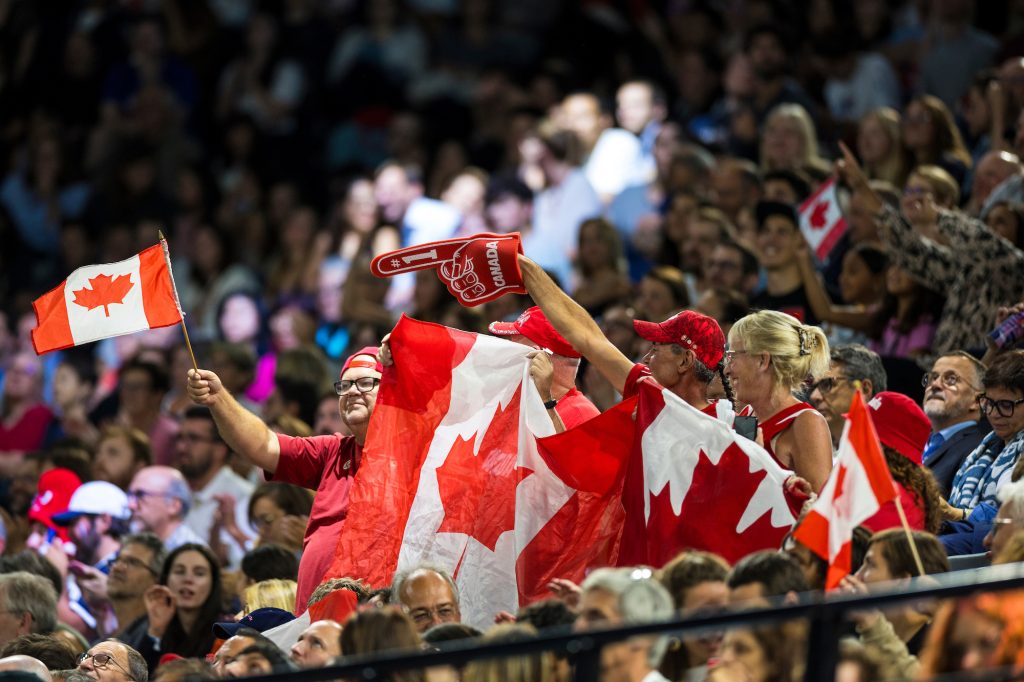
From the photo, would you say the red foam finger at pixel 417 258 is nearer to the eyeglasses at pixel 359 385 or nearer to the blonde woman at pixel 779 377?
the eyeglasses at pixel 359 385

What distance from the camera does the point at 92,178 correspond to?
1606 centimetres

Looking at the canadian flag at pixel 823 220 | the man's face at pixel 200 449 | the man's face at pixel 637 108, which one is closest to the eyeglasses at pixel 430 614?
the canadian flag at pixel 823 220

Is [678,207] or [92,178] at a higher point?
[92,178]

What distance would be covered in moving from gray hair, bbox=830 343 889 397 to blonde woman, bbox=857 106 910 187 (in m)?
3.15

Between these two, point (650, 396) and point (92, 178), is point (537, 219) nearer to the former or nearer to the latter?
point (92, 178)

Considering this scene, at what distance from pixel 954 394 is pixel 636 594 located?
2.88 m

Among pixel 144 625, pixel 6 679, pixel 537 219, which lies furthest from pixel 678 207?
pixel 6 679

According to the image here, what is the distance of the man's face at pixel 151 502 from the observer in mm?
9438

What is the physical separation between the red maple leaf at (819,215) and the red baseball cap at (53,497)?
13.7 ft

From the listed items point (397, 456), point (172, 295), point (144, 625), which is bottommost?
point (144, 625)

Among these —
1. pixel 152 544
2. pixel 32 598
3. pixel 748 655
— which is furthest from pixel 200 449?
pixel 748 655

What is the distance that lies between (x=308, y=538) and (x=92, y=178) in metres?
9.58

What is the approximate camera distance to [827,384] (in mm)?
7355

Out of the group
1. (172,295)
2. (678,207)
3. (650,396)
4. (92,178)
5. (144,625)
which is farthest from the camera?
(92,178)
